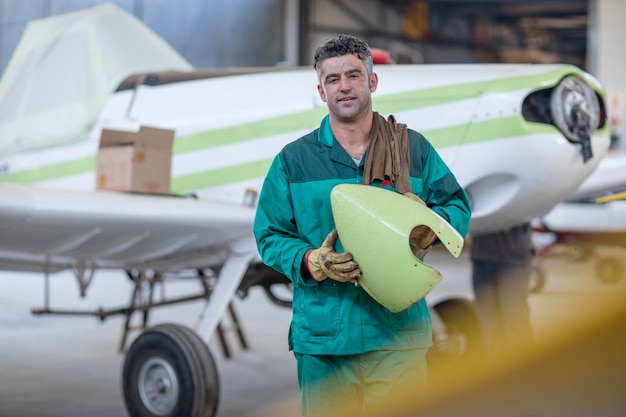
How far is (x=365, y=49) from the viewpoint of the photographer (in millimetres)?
1704

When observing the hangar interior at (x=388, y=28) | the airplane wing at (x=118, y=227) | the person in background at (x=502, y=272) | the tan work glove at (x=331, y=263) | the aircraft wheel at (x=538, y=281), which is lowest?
the aircraft wheel at (x=538, y=281)

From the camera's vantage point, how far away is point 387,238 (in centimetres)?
150

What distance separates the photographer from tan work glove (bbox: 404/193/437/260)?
158cm

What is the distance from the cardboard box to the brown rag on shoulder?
2.06 metres

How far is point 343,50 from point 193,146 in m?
2.27

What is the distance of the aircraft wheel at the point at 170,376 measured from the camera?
11.5 feet

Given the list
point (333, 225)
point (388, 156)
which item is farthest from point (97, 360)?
point (388, 156)

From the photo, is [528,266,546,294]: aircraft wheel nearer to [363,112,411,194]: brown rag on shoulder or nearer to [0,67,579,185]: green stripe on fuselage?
[0,67,579,185]: green stripe on fuselage

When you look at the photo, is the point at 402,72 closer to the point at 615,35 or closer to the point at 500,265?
the point at 500,265

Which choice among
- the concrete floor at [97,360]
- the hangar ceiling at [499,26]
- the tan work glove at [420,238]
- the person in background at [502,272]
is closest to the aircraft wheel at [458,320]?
the person in background at [502,272]

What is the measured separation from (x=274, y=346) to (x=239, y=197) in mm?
2465

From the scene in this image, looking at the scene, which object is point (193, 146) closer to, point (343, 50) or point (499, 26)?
point (343, 50)

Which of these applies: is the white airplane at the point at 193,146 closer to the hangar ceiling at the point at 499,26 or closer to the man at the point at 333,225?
the man at the point at 333,225

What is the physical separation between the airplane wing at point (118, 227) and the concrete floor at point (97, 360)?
701mm
